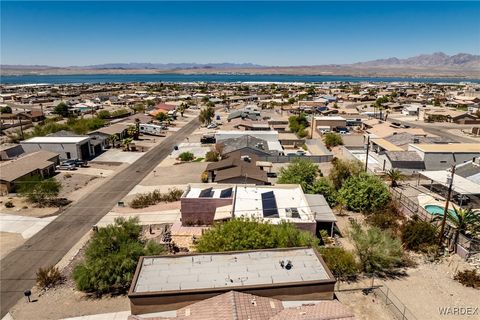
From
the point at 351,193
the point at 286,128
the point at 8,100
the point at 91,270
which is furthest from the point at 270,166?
the point at 8,100

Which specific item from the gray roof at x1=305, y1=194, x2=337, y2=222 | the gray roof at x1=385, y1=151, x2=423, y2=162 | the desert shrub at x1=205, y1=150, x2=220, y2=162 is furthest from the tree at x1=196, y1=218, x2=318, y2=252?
the desert shrub at x1=205, y1=150, x2=220, y2=162

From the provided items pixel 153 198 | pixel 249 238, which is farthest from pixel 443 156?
pixel 153 198

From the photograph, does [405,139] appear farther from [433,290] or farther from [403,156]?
[433,290]

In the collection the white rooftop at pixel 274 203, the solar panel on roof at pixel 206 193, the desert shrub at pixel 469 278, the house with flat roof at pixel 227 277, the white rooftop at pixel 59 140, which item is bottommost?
the desert shrub at pixel 469 278

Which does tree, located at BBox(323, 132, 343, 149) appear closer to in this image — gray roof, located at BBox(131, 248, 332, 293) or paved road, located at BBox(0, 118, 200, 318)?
paved road, located at BBox(0, 118, 200, 318)

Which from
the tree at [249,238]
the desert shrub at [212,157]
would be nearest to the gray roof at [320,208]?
the tree at [249,238]

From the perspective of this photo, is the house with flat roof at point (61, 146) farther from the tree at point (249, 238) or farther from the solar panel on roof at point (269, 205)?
the tree at point (249, 238)
